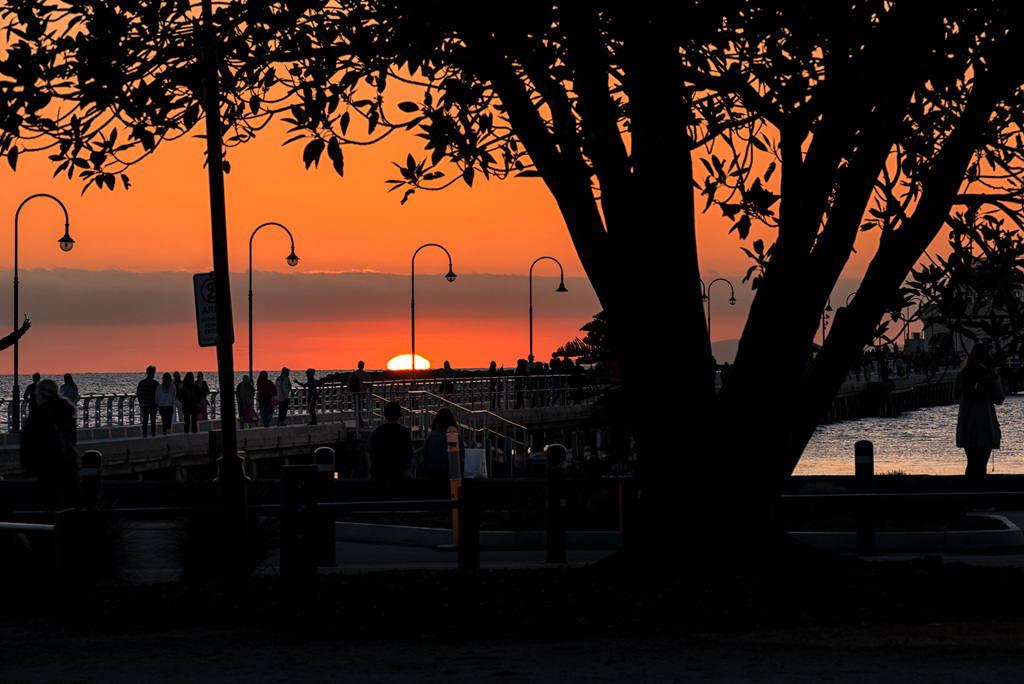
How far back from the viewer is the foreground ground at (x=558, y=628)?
6527 mm

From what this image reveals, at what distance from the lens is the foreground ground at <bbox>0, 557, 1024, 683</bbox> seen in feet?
21.4

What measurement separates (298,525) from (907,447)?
53.7 m

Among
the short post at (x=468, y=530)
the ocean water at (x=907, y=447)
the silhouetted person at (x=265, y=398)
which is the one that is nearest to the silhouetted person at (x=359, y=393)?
the silhouetted person at (x=265, y=398)

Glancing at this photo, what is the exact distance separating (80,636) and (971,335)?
7002mm

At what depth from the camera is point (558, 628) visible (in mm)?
7555

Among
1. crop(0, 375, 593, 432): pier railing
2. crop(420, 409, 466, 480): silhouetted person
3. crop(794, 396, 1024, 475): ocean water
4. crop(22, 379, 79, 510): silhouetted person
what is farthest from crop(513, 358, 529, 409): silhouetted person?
crop(22, 379, 79, 510): silhouetted person

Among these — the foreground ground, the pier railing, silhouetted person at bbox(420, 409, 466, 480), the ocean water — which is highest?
the pier railing

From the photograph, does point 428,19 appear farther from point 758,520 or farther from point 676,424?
point 758,520

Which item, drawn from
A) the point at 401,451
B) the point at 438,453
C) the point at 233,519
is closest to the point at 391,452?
the point at 401,451

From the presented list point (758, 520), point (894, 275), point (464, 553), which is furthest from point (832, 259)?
point (464, 553)

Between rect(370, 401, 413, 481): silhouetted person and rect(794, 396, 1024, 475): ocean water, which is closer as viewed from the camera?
rect(370, 401, 413, 481): silhouetted person

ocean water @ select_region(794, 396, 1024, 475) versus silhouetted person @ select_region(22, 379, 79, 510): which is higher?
silhouetted person @ select_region(22, 379, 79, 510)

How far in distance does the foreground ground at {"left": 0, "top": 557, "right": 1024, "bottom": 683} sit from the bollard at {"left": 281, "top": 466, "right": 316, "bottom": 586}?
5.8 inches

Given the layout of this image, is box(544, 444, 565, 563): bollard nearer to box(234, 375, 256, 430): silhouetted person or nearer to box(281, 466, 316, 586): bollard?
box(281, 466, 316, 586): bollard
